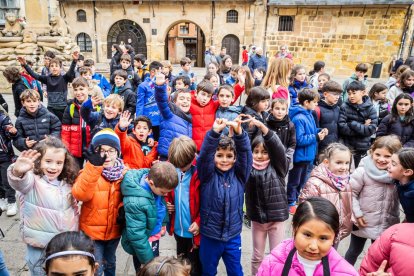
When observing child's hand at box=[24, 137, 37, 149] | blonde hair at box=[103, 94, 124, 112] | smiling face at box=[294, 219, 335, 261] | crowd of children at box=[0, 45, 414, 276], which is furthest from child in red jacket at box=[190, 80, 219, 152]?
smiling face at box=[294, 219, 335, 261]

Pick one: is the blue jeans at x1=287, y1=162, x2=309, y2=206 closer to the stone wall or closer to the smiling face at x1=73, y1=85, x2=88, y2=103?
the smiling face at x1=73, y1=85, x2=88, y2=103

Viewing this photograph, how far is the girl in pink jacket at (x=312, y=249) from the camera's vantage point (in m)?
1.71

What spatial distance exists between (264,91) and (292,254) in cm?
227

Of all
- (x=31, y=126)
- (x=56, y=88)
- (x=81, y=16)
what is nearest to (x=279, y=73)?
(x=31, y=126)

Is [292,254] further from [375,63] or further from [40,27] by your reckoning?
[375,63]

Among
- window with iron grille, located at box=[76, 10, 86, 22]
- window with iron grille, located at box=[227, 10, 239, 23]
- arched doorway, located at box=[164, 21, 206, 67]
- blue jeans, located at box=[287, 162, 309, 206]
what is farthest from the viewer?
arched doorway, located at box=[164, 21, 206, 67]

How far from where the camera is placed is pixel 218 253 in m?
2.69

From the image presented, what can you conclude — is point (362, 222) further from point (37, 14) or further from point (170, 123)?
point (37, 14)

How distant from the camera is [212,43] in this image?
19750 millimetres

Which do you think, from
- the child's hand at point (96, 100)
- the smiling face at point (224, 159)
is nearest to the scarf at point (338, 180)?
the smiling face at point (224, 159)

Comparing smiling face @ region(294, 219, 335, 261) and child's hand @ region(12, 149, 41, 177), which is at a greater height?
child's hand @ region(12, 149, 41, 177)

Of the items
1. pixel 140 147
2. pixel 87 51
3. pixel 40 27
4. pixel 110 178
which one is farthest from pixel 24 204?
pixel 87 51

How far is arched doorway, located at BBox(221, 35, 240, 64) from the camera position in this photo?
19.8 meters

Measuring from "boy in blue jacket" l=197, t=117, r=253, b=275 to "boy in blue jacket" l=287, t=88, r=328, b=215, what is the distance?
5.67 ft
